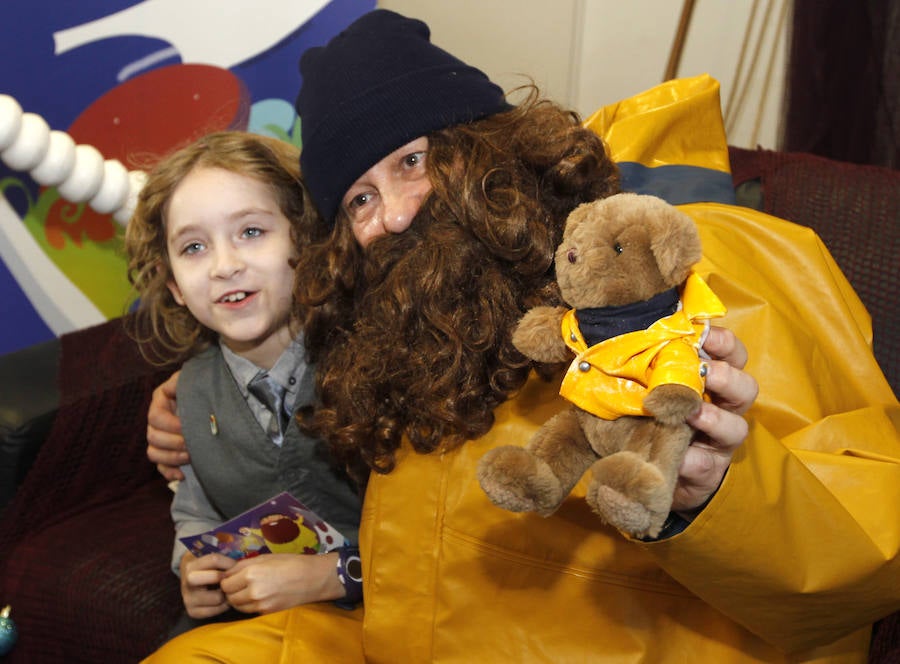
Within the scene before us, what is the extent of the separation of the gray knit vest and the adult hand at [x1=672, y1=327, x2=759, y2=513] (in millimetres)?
671

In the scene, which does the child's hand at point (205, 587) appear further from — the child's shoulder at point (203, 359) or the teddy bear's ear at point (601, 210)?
the teddy bear's ear at point (601, 210)

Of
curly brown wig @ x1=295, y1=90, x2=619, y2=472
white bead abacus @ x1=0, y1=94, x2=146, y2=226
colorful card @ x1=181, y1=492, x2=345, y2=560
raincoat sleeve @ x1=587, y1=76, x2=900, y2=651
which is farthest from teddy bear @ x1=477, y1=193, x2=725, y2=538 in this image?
white bead abacus @ x1=0, y1=94, x2=146, y2=226

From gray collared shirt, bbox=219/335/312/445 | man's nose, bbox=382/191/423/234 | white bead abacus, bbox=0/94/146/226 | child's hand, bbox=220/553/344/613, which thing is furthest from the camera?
white bead abacus, bbox=0/94/146/226

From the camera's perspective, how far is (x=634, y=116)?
1346 millimetres

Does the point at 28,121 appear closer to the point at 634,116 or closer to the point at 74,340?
the point at 74,340

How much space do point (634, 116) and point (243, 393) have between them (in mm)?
763

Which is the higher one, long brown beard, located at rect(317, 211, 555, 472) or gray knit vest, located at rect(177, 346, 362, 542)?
long brown beard, located at rect(317, 211, 555, 472)

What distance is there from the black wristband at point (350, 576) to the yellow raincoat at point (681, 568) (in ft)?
0.27

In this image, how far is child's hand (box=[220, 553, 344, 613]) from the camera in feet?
4.31

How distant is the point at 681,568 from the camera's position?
0.90m

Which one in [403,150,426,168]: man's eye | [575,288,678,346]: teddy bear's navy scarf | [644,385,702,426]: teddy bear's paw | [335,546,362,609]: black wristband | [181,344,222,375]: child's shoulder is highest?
[575,288,678,346]: teddy bear's navy scarf

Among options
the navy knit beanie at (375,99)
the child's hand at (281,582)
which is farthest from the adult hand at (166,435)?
the navy knit beanie at (375,99)

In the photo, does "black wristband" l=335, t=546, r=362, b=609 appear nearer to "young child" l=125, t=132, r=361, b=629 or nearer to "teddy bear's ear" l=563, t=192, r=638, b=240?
"young child" l=125, t=132, r=361, b=629

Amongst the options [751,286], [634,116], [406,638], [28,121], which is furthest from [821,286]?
[28,121]
